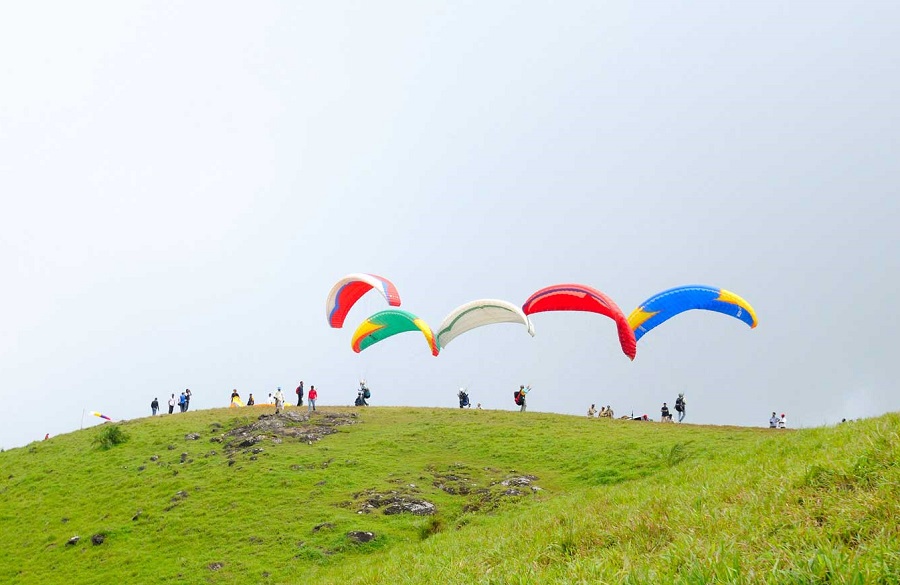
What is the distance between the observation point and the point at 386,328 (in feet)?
133

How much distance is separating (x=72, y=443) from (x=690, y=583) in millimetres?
38478

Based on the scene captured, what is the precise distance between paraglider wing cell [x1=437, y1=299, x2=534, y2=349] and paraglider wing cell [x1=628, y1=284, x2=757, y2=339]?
24.5 feet

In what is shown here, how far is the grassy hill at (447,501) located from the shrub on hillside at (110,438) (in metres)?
0.11

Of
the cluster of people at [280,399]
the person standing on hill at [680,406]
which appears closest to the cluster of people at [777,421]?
the person standing on hill at [680,406]

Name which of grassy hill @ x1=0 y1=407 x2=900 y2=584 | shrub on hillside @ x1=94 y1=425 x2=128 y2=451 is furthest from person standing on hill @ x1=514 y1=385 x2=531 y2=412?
shrub on hillside @ x1=94 y1=425 x2=128 y2=451

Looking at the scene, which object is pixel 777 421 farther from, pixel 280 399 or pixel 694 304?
pixel 280 399

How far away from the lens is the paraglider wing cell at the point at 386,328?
38531 millimetres

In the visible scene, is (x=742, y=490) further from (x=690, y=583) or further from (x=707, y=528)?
(x=690, y=583)

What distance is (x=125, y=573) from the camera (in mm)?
21984

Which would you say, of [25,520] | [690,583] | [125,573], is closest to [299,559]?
[125,573]

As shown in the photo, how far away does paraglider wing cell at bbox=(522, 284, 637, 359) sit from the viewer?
33969 millimetres

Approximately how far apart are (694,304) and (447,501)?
1915cm

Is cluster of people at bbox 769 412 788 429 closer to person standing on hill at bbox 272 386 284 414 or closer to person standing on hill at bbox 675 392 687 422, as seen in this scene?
person standing on hill at bbox 675 392 687 422

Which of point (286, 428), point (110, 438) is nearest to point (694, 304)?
point (286, 428)
